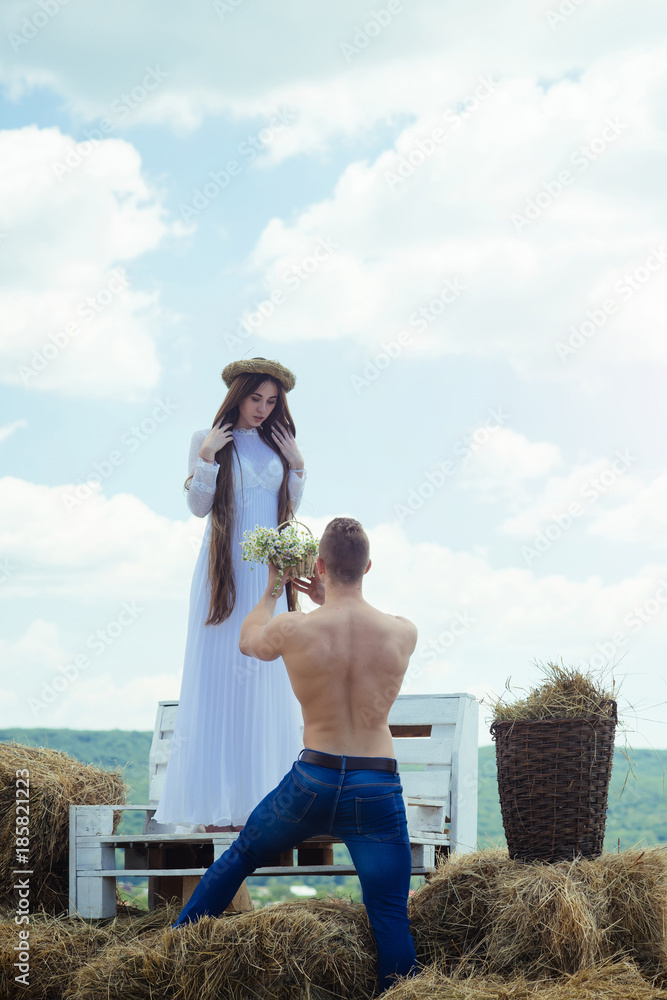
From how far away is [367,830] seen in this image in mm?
3580

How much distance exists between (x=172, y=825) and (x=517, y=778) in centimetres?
221

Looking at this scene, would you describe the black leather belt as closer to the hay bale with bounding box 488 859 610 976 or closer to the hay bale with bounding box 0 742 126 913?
the hay bale with bounding box 488 859 610 976

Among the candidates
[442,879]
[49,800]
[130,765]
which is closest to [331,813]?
[442,879]

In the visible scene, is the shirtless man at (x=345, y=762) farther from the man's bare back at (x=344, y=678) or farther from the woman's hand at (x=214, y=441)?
the woman's hand at (x=214, y=441)

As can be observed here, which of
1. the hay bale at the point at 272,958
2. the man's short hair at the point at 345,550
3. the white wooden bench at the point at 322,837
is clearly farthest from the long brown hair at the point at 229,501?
the hay bale at the point at 272,958

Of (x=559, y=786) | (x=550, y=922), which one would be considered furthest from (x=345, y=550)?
(x=550, y=922)

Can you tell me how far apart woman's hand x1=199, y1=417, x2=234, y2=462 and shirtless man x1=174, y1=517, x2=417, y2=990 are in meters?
1.48

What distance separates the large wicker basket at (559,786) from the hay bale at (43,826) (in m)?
2.66

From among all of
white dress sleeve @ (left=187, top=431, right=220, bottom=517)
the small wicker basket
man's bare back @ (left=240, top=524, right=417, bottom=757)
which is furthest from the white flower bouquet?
white dress sleeve @ (left=187, top=431, right=220, bottom=517)

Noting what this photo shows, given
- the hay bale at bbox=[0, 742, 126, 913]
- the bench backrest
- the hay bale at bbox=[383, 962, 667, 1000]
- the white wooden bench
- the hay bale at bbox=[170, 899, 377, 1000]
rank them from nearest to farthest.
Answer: the hay bale at bbox=[383, 962, 667, 1000] → the hay bale at bbox=[170, 899, 377, 1000] → the white wooden bench → the hay bale at bbox=[0, 742, 126, 913] → the bench backrest

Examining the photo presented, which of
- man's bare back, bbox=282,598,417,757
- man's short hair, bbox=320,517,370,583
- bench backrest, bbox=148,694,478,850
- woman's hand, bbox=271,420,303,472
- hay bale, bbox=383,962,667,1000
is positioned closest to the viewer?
hay bale, bbox=383,962,667,1000

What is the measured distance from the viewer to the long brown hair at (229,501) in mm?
5086

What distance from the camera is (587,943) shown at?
11.9 ft

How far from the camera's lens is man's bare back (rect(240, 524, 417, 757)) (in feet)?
12.0
